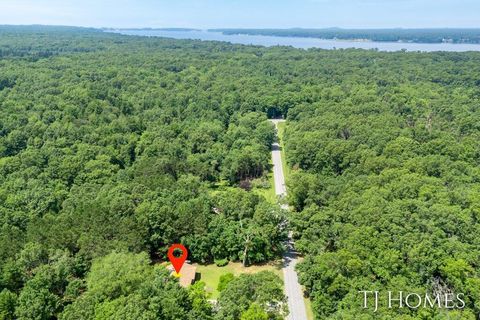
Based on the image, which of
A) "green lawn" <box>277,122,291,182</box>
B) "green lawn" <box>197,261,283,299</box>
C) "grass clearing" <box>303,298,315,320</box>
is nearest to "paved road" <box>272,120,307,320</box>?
"grass clearing" <box>303,298,315,320</box>

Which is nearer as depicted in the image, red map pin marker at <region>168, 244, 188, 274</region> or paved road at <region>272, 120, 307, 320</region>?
paved road at <region>272, 120, 307, 320</region>

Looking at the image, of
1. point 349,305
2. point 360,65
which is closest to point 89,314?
point 349,305

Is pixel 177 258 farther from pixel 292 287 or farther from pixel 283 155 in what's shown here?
pixel 283 155

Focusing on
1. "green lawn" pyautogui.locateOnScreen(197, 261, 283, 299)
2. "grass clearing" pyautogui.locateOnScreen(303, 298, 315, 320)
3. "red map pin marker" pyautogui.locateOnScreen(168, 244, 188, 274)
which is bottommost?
"green lawn" pyautogui.locateOnScreen(197, 261, 283, 299)

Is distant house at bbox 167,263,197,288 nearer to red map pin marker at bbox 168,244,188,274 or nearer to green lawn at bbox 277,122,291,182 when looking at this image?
red map pin marker at bbox 168,244,188,274

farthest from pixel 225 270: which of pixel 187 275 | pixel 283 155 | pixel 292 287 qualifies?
pixel 283 155

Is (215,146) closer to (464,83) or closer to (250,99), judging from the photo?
(250,99)

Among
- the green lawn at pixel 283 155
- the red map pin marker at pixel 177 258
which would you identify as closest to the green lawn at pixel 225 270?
the red map pin marker at pixel 177 258
